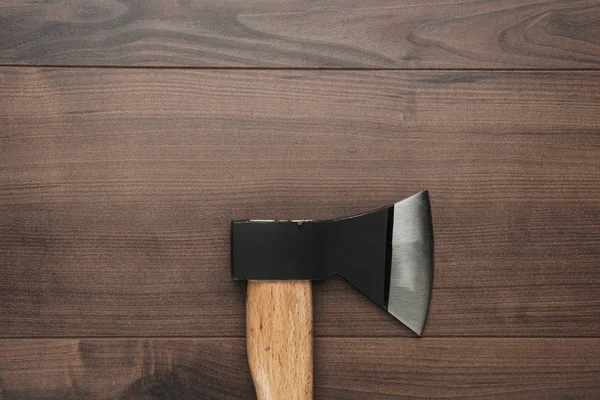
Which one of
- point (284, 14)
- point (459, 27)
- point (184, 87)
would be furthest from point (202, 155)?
point (459, 27)

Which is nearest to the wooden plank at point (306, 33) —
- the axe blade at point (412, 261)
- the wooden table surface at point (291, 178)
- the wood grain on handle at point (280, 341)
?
the wooden table surface at point (291, 178)

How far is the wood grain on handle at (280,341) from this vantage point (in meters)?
0.74

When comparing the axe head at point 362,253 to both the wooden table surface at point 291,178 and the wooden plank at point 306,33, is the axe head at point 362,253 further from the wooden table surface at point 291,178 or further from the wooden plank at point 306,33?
the wooden plank at point 306,33

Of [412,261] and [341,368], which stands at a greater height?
[412,261]

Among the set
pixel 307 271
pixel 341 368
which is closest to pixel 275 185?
pixel 307 271

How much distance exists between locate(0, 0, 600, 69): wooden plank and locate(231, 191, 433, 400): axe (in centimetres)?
22

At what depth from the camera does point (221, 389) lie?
0.81 m

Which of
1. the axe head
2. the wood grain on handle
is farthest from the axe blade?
the wood grain on handle

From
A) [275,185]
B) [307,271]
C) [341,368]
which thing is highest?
[275,185]

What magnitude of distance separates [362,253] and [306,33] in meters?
0.31

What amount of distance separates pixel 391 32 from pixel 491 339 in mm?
442

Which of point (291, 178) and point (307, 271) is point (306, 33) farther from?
point (307, 271)

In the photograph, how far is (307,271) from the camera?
754 millimetres

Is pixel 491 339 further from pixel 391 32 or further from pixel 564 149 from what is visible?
pixel 391 32
